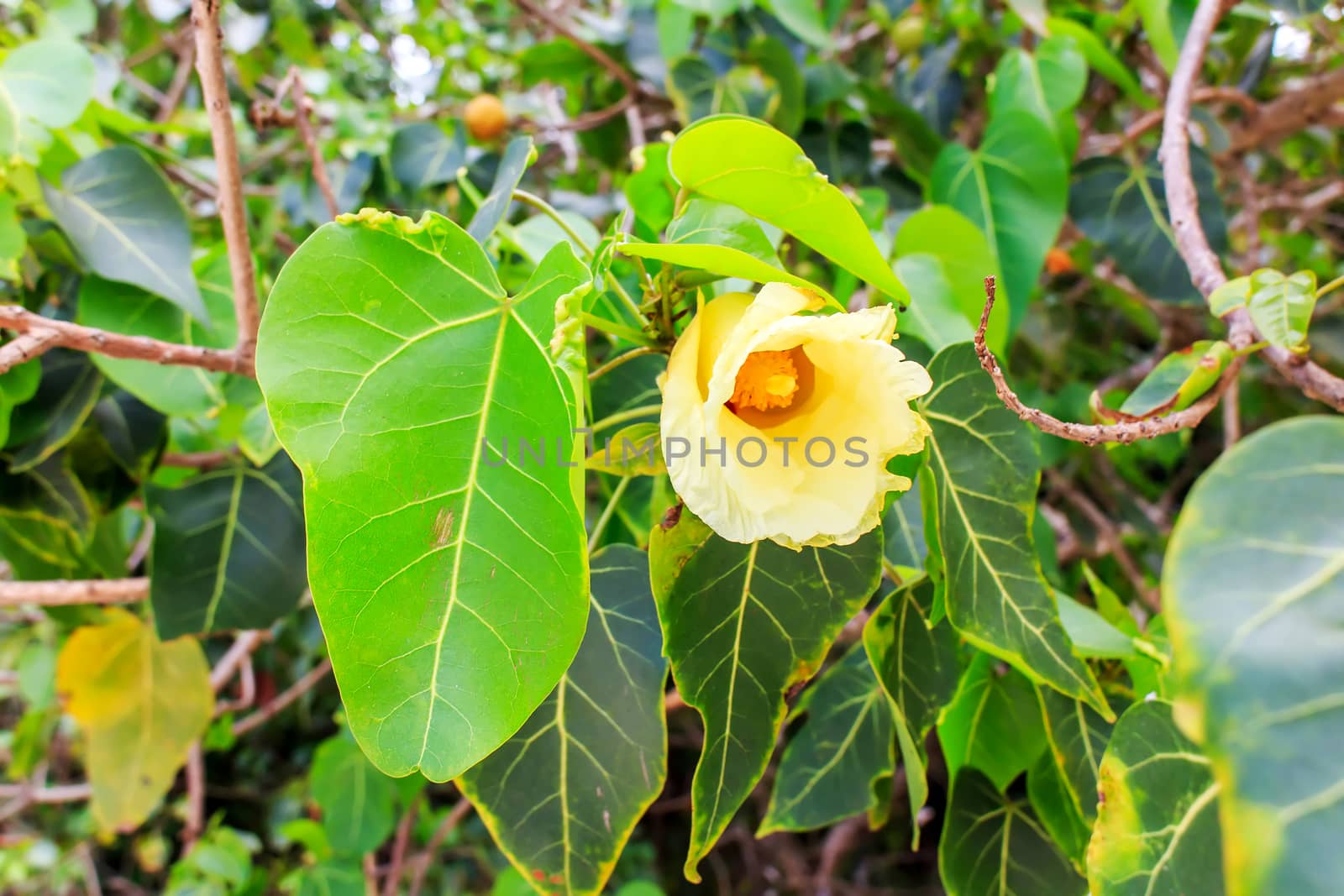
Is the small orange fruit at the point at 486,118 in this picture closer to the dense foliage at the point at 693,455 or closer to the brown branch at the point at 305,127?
the dense foliage at the point at 693,455

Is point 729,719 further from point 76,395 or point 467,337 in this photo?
point 76,395

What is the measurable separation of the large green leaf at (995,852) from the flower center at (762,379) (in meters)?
0.41

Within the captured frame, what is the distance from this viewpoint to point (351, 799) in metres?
1.16

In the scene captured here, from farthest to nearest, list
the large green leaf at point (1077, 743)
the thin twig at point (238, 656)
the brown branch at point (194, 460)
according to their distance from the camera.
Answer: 1. the thin twig at point (238, 656)
2. the brown branch at point (194, 460)
3. the large green leaf at point (1077, 743)

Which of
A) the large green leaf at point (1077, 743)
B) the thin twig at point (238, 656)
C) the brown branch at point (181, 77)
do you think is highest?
the brown branch at point (181, 77)

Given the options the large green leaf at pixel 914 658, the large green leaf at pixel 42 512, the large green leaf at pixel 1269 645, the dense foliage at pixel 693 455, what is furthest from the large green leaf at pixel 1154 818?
the large green leaf at pixel 42 512

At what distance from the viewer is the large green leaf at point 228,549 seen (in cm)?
72

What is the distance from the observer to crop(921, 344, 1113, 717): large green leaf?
0.47 m

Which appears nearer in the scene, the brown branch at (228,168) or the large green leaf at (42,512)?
the brown branch at (228,168)

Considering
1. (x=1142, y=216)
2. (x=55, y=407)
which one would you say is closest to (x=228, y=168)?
(x=55, y=407)

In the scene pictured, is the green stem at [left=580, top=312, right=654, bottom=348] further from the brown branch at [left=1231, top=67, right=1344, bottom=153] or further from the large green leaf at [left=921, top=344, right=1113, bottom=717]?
the brown branch at [left=1231, top=67, right=1344, bottom=153]

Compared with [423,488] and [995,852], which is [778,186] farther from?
[995,852]

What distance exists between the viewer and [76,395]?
0.73m

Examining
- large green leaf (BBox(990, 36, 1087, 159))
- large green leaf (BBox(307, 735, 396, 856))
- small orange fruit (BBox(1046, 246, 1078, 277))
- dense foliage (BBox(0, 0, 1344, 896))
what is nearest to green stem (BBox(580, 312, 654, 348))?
dense foliage (BBox(0, 0, 1344, 896))
